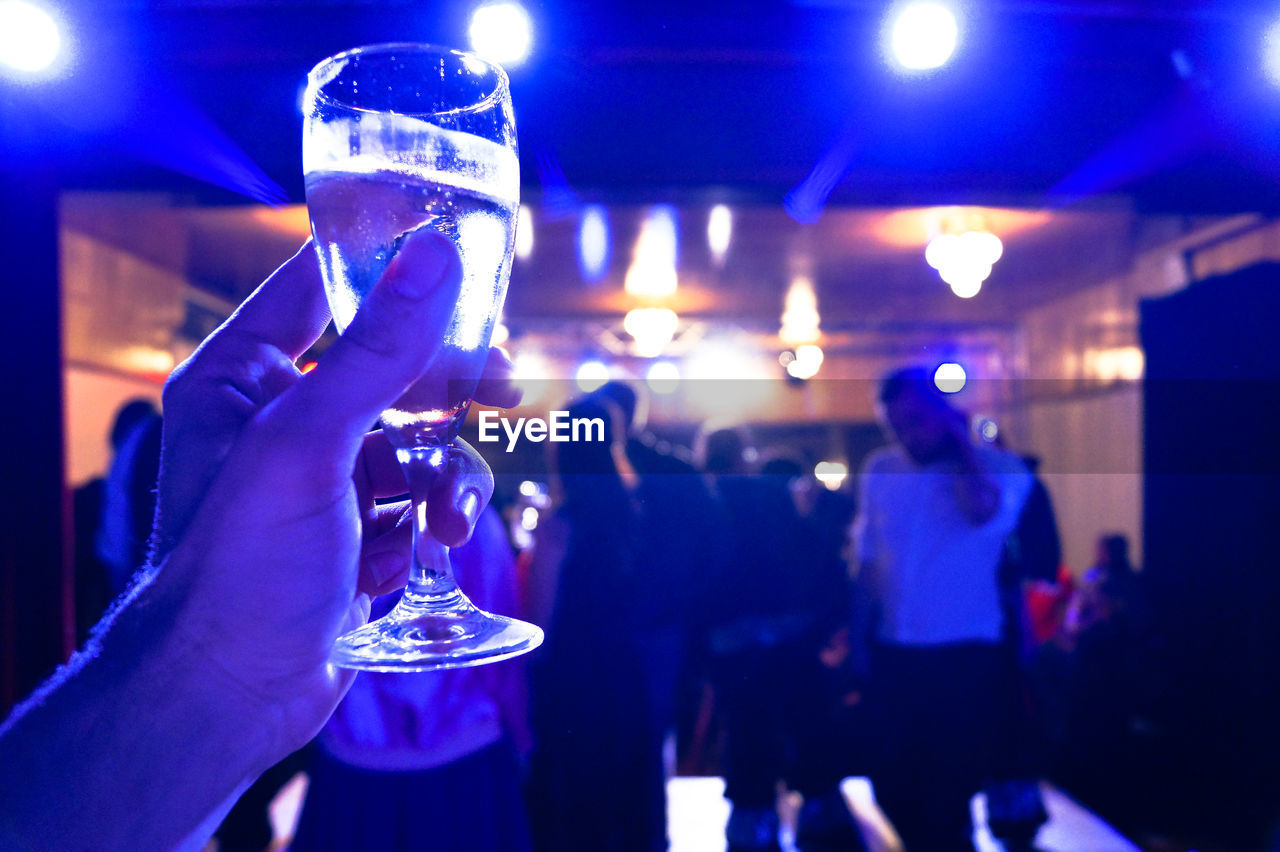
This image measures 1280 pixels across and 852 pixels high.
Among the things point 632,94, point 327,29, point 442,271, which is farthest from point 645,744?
point 327,29

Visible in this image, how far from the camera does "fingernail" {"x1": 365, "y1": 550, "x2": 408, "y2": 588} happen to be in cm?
86

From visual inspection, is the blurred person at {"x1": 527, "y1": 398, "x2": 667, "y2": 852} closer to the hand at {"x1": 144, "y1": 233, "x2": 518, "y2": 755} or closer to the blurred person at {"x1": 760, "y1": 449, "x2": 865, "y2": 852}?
the blurred person at {"x1": 760, "y1": 449, "x2": 865, "y2": 852}

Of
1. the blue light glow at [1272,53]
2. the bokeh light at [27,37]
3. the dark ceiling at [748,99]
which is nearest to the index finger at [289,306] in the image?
the dark ceiling at [748,99]

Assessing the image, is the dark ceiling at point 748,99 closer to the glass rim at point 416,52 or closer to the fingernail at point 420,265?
the glass rim at point 416,52

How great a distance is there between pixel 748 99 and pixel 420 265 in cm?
246

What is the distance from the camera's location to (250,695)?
0.68 meters

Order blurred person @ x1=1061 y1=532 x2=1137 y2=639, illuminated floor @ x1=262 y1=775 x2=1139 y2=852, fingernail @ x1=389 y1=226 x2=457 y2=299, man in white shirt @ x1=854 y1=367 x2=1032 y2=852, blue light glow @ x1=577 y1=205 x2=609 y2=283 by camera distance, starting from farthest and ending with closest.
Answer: blue light glow @ x1=577 y1=205 x2=609 y2=283
blurred person @ x1=1061 y1=532 x2=1137 y2=639
illuminated floor @ x1=262 y1=775 x2=1139 y2=852
man in white shirt @ x1=854 y1=367 x2=1032 y2=852
fingernail @ x1=389 y1=226 x2=457 y2=299

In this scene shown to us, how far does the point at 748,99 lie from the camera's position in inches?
106

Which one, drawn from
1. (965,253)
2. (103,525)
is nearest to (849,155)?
(965,253)

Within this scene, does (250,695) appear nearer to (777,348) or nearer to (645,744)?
(645,744)

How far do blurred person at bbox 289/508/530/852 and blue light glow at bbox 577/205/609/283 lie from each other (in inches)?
114

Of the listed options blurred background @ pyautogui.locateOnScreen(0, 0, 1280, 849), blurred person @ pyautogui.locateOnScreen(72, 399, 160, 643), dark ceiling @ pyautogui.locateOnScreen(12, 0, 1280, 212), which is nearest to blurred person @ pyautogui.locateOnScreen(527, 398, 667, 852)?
blurred background @ pyautogui.locateOnScreen(0, 0, 1280, 849)

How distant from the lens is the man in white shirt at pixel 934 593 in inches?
105

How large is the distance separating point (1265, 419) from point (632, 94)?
2.86 meters
